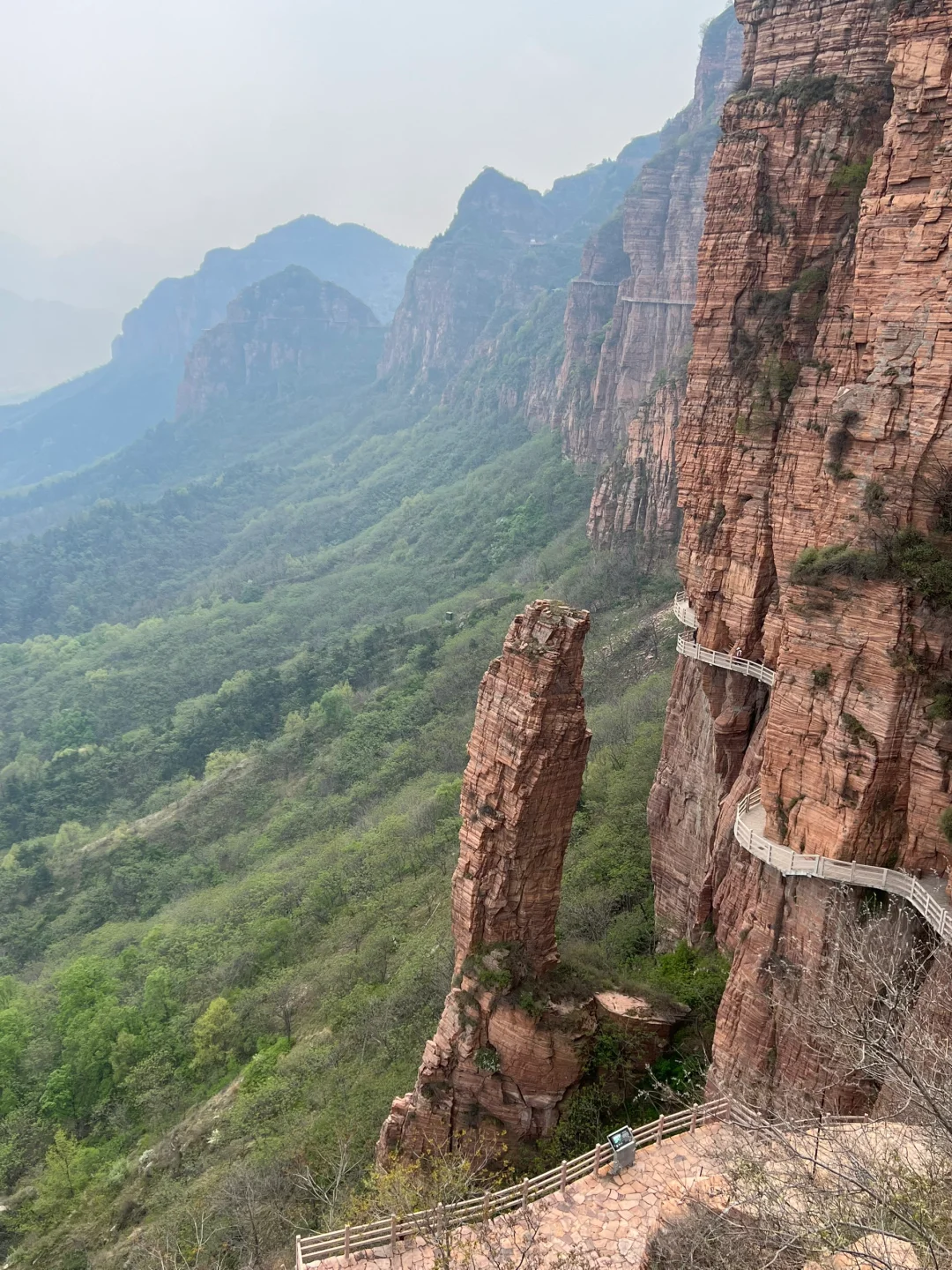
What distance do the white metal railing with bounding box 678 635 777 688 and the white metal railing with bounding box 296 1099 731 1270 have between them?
11891mm

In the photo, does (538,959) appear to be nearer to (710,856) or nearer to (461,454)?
(710,856)

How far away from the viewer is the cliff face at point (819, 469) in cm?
1602

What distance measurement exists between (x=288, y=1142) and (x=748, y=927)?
1403 cm

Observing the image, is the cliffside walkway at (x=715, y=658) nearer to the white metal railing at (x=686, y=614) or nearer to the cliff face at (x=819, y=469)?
the white metal railing at (x=686, y=614)

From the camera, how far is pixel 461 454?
153000 millimetres

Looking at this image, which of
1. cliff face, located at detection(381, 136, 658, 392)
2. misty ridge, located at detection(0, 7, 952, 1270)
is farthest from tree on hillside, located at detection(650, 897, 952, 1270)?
cliff face, located at detection(381, 136, 658, 392)

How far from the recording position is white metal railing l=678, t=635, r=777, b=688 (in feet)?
76.2

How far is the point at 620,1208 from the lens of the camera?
46.6 feet

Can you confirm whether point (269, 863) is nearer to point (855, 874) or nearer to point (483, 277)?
point (855, 874)

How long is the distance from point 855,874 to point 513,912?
7029mm

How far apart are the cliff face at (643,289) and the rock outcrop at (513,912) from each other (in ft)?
198

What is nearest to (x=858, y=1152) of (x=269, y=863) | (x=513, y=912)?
(x=513, y=912)

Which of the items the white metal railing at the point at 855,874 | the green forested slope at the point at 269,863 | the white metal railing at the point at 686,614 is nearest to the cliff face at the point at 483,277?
the green forested slope at the point at 269,863

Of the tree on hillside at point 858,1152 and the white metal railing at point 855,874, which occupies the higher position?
the white metal railing at point 855,874
